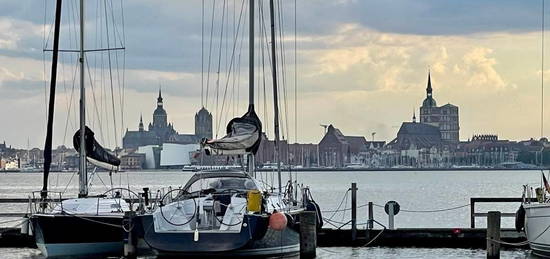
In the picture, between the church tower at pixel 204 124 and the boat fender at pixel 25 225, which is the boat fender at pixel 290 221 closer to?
the boat fender at pixel 25 225

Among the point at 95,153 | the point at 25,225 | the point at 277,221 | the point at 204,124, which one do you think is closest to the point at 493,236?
the point at 277,221

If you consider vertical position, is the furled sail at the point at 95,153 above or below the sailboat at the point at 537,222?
above

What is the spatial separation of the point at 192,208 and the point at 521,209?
10.4 meters

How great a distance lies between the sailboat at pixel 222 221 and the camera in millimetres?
30000

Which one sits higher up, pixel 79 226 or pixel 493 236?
pixel 79 226

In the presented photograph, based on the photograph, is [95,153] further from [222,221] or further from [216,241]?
[216,241]

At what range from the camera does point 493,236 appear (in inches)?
1283

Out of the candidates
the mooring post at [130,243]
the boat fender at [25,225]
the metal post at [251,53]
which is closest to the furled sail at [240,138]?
the metal post at [251,53]

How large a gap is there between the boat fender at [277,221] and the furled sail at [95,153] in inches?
372

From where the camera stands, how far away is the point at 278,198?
111 ft

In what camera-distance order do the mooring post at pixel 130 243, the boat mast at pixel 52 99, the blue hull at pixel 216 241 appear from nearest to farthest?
the blue hull at pixel 216 241, the mooring post at pixel 130 243, the boat mast at pixel 52 99

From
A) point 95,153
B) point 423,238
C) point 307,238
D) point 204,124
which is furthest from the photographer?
point 204,124

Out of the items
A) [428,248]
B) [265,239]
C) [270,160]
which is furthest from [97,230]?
[270,160]

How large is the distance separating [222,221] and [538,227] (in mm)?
9545
